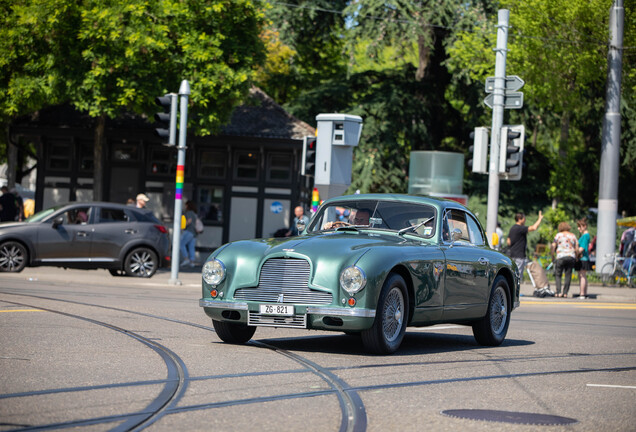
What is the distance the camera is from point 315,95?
1506 inches

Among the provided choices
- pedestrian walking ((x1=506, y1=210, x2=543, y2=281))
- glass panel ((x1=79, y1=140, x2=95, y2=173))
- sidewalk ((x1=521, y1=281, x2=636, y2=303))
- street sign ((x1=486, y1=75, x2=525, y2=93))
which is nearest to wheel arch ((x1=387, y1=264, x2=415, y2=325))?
Answer: sidewalk ((x1=521, y1=281, x2=636, y2=303))

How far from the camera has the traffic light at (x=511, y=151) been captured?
70.6 ft

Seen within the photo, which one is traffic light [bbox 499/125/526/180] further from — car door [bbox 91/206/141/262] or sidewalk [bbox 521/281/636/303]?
car door [bbox 91/206/141/262]

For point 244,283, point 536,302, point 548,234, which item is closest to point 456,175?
point 548,234

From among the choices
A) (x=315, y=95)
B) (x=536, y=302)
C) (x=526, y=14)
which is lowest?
(x=536, y=302)

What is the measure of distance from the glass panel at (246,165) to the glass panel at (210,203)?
852 mm

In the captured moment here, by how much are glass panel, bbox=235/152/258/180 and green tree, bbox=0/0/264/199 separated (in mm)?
5457

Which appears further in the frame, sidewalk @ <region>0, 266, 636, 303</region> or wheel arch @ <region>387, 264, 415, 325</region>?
sidewalk @ <region>0, 266, 636, 303</region>

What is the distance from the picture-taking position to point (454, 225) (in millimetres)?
11586

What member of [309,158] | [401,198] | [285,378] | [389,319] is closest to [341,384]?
[285,378]

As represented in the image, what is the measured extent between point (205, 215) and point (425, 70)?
415 inches

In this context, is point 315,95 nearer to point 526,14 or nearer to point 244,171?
point 244,171

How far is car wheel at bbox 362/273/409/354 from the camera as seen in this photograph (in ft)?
31.5

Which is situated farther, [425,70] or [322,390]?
[425,70]
